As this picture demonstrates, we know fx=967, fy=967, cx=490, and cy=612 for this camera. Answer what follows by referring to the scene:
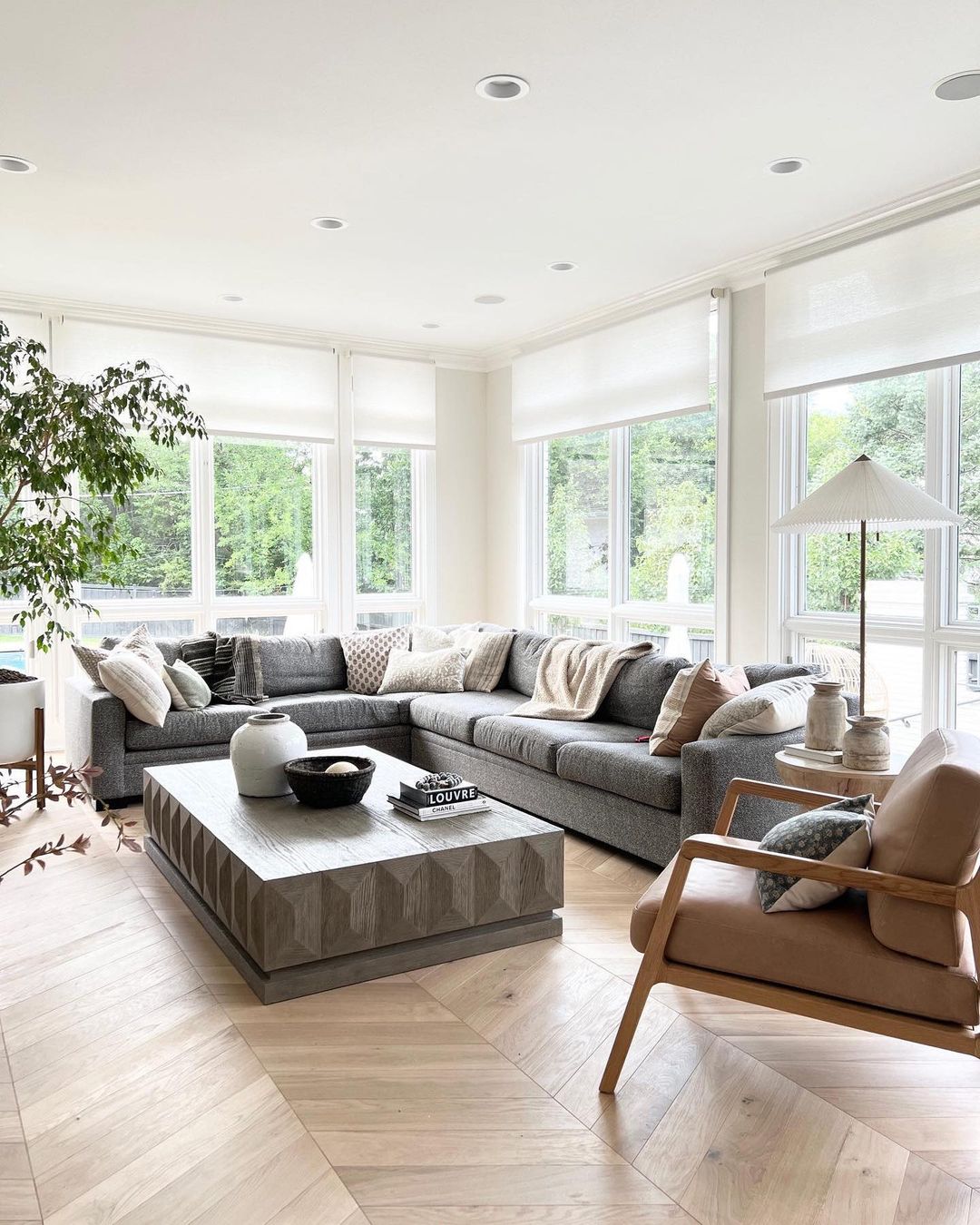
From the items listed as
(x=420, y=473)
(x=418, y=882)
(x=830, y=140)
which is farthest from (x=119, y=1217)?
(x=420, y=473)

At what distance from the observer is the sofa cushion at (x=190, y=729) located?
15.2 feet

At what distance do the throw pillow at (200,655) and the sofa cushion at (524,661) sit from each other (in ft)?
5.47

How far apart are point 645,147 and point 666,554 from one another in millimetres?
2562

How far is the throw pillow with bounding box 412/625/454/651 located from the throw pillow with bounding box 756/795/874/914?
3.78m

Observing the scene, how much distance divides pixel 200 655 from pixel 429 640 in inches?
54.1

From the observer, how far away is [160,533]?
618 cm

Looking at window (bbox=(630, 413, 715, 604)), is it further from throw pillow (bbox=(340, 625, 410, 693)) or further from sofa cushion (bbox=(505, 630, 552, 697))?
throw pillow (bbox=(340, 625, 410, 693))

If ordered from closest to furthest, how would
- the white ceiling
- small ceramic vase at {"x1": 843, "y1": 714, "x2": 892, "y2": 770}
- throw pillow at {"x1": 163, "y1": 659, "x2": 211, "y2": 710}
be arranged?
the white ceiling → small ceramic vase at {"x1": 843, "y1": 714, "x2": 892, "y2": 770} → throw pillow at {"x1": 163, "y1": 659, "x2": 211, "y2": 710}

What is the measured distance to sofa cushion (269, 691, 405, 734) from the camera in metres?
5.09

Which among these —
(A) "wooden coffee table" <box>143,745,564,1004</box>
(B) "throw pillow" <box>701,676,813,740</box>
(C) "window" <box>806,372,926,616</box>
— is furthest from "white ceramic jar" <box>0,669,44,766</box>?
(C) "window" <box>806,372,926,616</box>

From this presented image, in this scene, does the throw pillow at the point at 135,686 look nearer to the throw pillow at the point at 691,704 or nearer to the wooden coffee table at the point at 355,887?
the wooden coffee table at the point at 355,887

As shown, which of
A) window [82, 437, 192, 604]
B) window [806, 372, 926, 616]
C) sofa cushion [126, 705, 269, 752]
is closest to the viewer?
window [806, 372, 926, 616]

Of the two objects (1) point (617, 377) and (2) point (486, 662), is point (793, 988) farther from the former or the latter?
(1) point (617, 377)

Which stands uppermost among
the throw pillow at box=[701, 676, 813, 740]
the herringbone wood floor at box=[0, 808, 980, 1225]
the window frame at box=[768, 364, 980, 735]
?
the window frame at box=[768, 364, 980, 735]
